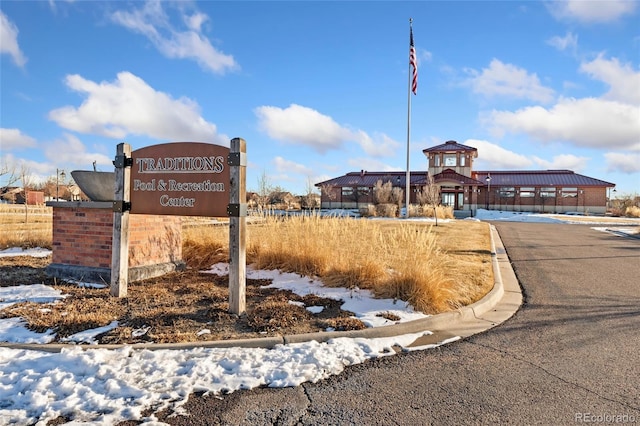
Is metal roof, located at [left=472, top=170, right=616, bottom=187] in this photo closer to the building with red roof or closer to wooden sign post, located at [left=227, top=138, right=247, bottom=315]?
the building with red roof

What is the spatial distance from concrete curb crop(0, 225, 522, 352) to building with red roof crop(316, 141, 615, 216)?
4080 cm

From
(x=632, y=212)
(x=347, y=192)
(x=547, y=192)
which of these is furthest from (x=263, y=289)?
(x=547, y=192)

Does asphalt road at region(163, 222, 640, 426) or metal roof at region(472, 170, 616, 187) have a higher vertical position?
metal roof at region(472, 170, 616, 187)

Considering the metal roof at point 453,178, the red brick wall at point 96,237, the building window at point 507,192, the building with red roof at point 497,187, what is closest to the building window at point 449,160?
the building with red roof at point 497,187

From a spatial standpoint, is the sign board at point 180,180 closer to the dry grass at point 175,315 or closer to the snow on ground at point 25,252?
the dry grass at point 175,315

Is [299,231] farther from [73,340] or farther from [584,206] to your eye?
[584,206]

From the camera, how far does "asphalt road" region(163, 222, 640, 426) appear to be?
2.76 meters

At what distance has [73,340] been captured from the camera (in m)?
3.99

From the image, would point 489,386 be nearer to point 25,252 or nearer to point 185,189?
point 185,189

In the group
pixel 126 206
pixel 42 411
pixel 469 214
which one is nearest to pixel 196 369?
pixel 42 411

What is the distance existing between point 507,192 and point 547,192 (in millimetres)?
4554

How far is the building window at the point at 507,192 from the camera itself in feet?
167
